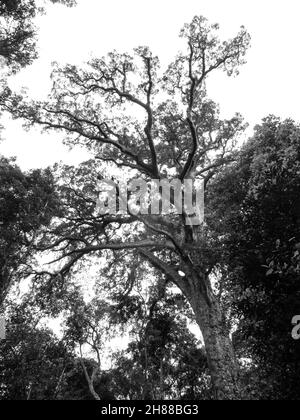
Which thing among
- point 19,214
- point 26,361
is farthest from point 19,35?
point 26,361

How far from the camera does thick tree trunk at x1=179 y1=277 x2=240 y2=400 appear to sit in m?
8.55

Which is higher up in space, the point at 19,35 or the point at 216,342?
the point at 19,35

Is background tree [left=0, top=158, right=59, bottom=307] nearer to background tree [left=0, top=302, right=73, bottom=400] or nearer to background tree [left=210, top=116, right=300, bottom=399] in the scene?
background tree [left=0, top=302, right=73, bottom=400]

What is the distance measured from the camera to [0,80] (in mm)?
10766

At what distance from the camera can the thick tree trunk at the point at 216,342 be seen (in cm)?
855

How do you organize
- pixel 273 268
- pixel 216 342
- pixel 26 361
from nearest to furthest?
pixel 273 268 < pixel 216 342 < pixel 26 361

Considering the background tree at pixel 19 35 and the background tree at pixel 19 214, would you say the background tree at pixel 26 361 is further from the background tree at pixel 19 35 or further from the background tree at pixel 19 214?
the background tree at pixel 19 35

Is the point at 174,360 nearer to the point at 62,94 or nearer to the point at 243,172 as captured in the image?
the point at 243,172

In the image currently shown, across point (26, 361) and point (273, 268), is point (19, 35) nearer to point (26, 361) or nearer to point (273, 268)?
point (273, 268)

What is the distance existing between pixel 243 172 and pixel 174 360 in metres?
16.2

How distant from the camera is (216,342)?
9.34 meters

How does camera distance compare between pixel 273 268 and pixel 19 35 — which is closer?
pixel 273 268

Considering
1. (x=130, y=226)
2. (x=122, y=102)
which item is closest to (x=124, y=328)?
(x=130, y=226)

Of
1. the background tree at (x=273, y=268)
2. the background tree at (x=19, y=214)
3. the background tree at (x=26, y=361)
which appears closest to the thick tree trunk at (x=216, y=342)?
the background tree at (x=273, y=268)
